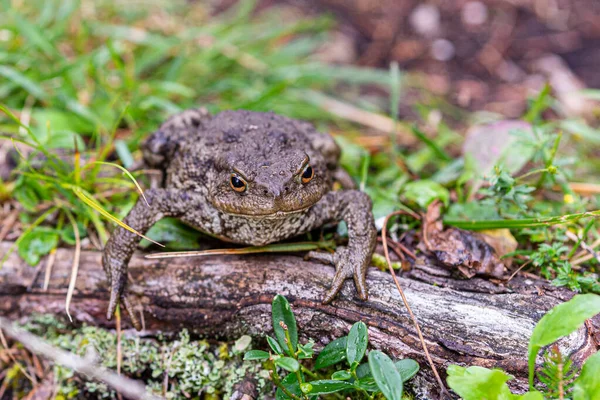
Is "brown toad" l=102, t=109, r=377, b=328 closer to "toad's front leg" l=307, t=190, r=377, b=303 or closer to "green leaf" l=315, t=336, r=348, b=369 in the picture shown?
"toad's front leg" l=307, t=190, r=377, b=303

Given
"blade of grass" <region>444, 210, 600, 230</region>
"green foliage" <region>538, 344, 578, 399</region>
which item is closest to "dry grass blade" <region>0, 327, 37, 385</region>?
"blade of grass" <region>444, 210, 600, 230</region>

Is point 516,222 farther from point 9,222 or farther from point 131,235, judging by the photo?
point 9,222

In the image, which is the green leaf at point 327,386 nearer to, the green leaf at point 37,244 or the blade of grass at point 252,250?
the blade of grass at point 252,250

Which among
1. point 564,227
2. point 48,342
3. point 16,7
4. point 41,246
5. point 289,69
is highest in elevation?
point 16,7

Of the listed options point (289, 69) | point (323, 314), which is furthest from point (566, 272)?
point (289, 69)

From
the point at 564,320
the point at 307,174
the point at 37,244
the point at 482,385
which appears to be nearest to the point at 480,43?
the point at 307,174

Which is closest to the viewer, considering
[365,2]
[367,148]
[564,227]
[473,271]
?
[473,271]

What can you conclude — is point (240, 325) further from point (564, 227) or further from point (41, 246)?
point (564, 227)
